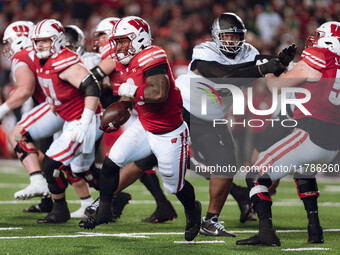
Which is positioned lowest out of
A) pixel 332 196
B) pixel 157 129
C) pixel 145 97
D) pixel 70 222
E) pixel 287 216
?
pixel 332 196

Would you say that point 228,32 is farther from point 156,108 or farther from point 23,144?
point 23,144

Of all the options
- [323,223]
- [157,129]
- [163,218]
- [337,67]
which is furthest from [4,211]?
[337,67]

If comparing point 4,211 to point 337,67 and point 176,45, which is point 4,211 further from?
point 176,45

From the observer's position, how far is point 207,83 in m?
5.62

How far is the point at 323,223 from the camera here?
20.5 ft

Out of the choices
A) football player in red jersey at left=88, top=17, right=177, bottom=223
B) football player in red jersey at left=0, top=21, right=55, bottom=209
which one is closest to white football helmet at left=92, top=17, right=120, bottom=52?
football player in red jersey at left=88, top=17, right=177, bottom=223

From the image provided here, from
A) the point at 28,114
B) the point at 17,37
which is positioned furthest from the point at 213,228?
the point at 17,37

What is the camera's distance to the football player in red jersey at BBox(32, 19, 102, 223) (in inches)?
227

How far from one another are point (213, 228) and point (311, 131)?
118 cm

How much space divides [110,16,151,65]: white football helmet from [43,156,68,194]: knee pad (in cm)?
130

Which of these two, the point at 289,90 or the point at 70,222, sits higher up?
the point at 289,90

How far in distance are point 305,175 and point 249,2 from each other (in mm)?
9624

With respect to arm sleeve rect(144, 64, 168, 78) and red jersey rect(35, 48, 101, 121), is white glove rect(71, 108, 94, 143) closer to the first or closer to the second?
red jersey rect(35, 48, 101, 121)

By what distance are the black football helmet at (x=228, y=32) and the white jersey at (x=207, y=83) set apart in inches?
2.7
